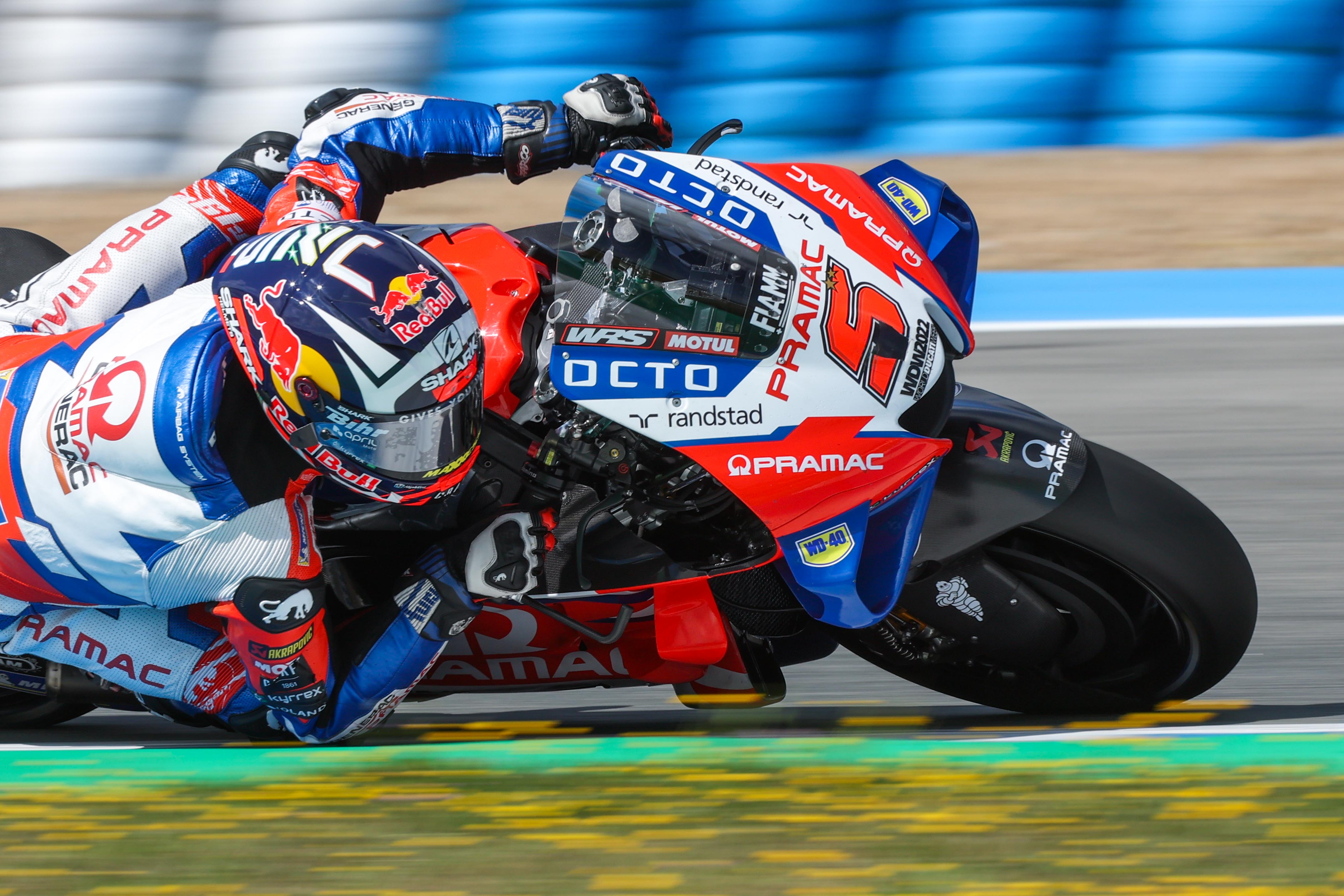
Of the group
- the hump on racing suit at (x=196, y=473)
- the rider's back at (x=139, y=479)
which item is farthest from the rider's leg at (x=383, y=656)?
the rider's back at (x=139, y=479)

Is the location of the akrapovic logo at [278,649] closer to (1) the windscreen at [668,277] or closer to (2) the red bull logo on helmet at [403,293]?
(2) the red bull logo on helmet at [403,293]

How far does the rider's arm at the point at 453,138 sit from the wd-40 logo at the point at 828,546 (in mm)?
1001

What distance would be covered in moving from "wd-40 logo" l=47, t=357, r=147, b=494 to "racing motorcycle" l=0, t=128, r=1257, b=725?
480 mm

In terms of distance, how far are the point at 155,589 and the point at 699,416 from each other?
111 centimetres

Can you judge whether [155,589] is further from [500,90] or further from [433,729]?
[500,90]

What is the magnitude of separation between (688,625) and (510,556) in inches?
15.5

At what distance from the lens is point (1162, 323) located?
673 centimetres

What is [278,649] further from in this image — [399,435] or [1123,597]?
[1123,597]

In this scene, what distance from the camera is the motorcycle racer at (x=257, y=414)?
2.79 metres

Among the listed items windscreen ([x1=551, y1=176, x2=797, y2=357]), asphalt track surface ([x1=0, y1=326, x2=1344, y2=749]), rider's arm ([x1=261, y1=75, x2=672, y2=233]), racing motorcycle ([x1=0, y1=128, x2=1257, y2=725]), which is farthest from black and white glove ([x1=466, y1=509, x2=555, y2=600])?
rider's arm ([x1=261, y1=75, x2=672, y2=233])

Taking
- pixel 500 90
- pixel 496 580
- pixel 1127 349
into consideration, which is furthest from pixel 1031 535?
pixel 500 90

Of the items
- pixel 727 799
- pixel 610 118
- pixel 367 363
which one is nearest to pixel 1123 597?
pixel 727 799

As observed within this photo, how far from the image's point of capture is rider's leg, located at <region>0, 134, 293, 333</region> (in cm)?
354

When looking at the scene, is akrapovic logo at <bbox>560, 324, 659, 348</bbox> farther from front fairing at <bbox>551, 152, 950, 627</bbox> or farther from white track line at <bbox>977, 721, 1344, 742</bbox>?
white track line at <bbox>977, 721, 1344, 742</bbox>
